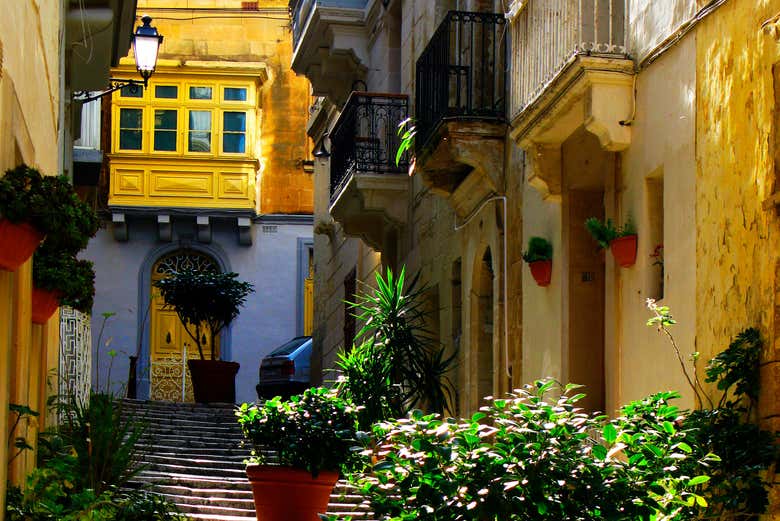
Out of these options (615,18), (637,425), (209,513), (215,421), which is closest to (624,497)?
(637,425)

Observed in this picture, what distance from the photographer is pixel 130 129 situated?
110 ft

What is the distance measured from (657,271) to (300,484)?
126 inches

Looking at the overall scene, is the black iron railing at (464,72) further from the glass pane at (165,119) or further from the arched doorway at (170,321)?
the glass pane at (165,119)

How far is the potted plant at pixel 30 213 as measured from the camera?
743 centimetres

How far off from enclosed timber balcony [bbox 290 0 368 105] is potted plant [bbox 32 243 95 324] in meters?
12.0

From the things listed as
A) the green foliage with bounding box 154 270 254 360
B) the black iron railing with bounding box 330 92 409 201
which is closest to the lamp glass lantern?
the black iron railing with bounding box 330 92 409 201

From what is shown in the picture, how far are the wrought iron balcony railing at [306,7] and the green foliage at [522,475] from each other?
15015 mm

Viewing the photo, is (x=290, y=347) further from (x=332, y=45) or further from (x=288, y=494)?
(x=288, y=494)

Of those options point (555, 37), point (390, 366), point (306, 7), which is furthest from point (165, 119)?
point (555, 37)

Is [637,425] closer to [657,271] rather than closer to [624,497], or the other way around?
[624,497]

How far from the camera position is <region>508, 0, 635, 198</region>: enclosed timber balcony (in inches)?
405

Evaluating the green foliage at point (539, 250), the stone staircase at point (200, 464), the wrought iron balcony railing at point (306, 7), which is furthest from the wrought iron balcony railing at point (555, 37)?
the wrought iron balcony railing at point (306, 7)

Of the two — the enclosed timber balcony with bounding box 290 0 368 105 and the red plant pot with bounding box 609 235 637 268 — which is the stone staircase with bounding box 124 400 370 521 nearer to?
the red plant pot with bounding box 609 235 637 268

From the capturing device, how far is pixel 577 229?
39.2 feet
